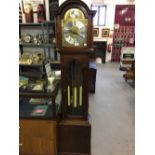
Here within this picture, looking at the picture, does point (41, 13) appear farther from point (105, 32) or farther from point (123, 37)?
point (123, 37)

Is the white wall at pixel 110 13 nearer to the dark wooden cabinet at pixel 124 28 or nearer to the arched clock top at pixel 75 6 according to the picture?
the dark wooden cabinet at pixel 124 28

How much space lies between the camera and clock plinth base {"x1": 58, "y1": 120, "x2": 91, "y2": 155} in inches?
91.3

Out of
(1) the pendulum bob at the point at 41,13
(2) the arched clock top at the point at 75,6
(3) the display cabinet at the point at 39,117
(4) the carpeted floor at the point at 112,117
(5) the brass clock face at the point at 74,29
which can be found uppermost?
(1) the pendulum bob at the point at 41,13

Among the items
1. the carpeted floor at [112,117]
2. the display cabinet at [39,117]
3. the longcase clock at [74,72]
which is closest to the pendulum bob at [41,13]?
the display cabinet at [39,117]

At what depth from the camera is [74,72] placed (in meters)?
2.24

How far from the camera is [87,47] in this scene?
6.79 ft

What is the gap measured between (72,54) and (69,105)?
24.2 inches

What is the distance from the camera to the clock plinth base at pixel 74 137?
232cm

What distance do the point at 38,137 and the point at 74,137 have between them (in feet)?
1.41

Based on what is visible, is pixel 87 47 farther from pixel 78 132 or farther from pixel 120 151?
pixel 120 151

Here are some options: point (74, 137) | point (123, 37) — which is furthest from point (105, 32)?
point (74, 137)

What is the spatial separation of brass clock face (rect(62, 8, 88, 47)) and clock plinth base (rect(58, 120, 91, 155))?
0.92 metres
